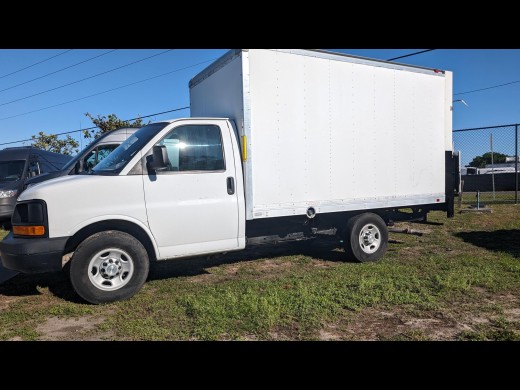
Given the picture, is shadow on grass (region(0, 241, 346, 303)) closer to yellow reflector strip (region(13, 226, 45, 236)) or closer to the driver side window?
yellow reflector strip (region(13, 226, 45, 236))

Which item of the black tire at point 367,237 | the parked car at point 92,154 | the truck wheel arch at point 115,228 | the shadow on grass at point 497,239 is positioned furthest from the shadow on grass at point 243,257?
the parked car at point 92,154

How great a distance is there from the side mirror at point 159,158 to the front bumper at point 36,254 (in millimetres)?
1296

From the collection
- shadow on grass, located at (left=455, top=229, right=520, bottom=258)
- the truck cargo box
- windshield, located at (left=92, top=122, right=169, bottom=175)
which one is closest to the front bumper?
windshield, located at (left=92, top=122, right=169, bottom=175)

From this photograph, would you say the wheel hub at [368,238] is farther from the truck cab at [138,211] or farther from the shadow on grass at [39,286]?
the shadow on grass at [39,286]

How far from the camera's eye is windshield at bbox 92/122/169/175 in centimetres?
480

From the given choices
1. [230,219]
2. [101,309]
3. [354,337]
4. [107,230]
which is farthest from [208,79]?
[354,337]

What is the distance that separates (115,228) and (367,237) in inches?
154

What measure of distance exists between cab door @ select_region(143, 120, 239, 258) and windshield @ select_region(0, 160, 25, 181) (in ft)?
28.8

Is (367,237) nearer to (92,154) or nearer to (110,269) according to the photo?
(110,269)

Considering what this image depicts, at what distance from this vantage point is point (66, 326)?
3975mm

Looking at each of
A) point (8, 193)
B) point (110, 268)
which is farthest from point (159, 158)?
point (8, 193)
